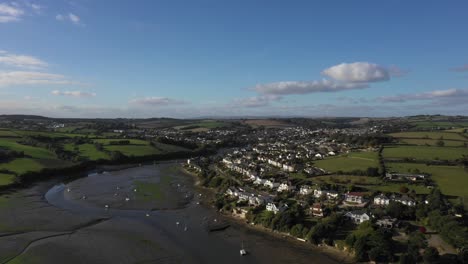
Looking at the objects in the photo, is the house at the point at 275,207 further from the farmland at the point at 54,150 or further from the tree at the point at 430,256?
the farmland at the point at 54,150

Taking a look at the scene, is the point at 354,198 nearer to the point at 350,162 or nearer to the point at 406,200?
the point at 406,200

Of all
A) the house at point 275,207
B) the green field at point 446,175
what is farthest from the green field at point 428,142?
the house at point 275,207

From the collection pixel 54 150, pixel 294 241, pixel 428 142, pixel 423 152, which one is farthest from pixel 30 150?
pixel 428 142

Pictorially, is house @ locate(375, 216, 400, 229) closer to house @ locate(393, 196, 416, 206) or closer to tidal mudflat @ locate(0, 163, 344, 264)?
house @ locate(393, 196, 416, 206)

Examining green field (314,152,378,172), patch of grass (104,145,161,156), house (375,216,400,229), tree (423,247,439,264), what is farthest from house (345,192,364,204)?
patch of grass (104,145,161,156)

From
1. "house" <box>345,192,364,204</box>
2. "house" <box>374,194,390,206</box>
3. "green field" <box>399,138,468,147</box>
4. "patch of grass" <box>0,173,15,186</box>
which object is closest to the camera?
"house" <box>374,194,390,206</box>

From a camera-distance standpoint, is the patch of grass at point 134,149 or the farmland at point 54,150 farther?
the patch of grass at point 134,149
